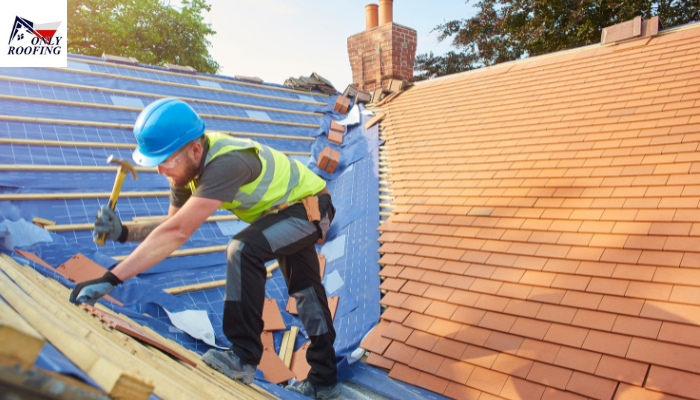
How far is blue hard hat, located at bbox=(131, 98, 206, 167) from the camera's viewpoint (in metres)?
1.86

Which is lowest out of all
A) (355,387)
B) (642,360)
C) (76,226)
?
(355,387)

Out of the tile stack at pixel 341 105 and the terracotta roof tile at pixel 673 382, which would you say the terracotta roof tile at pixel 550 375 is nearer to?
the terracotta roof tile at pixel 673 382

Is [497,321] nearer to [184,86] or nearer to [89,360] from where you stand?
[89,360]

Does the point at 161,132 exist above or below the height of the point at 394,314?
above

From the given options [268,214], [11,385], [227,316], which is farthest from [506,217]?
[11,385]

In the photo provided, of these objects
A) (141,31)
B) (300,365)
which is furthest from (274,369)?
(141,31)

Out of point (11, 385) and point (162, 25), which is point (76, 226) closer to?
point (11, 385)

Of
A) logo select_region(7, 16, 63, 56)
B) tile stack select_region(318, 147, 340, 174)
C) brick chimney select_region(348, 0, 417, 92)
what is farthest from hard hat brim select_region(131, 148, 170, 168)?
brick chimney select_region(348, 0, 417, 92)

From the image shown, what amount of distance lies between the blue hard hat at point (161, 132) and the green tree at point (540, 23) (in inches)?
534

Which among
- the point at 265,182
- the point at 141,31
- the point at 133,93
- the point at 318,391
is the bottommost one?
the point at 318,391

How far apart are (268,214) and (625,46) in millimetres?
4398

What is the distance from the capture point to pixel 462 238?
3.33 m

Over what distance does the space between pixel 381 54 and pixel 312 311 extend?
7.28 meters

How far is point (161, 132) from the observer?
73.1 inches
